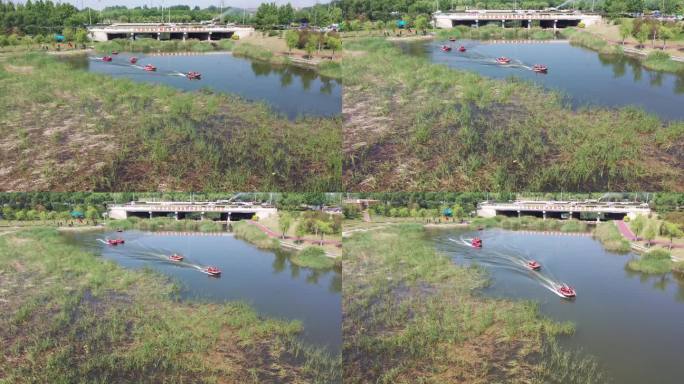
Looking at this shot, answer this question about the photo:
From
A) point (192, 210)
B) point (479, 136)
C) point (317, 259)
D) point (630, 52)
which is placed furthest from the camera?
point (630, 52)

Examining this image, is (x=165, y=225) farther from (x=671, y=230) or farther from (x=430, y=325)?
(x=671, y=230)

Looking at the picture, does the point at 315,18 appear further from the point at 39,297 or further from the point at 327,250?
the point at 39,297

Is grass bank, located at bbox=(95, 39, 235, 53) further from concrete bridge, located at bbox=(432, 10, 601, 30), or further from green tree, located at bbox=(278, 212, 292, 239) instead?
concrete bridge, located at bbox=(432, 10, 601, 30)

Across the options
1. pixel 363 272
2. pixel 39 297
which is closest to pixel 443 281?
pixel 363 272

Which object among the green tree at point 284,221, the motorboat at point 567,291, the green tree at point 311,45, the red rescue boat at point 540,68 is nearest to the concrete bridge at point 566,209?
the motorboat at point 567,291

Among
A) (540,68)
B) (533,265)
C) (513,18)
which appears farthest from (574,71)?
(533,265)
